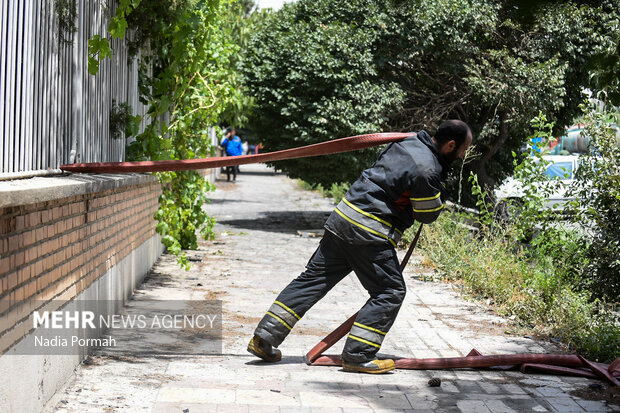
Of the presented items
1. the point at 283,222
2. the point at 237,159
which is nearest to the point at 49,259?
the point at 237,159

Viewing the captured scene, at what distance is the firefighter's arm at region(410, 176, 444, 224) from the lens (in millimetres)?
5280

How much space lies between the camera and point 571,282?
7.30 meters

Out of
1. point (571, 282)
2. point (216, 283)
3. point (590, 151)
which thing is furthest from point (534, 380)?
point (216, 283)

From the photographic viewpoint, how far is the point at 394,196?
5422 mm

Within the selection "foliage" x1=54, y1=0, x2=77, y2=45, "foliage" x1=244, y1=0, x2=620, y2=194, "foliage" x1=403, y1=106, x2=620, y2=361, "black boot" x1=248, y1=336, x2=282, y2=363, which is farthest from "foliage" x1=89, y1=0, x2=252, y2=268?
"foliage" x1=403, y1=106, x2=620, y2=361

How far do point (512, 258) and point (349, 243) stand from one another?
4.38m

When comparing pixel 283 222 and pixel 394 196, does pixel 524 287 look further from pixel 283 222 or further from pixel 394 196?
pixel 283 222

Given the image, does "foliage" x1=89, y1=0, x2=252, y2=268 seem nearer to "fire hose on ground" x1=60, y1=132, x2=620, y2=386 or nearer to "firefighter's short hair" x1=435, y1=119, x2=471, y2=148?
"fire hose on ground" x1=60, y1=132, x2=620, y2=386

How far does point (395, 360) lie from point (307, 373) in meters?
0.76

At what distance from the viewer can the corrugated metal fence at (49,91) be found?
13.1 feet

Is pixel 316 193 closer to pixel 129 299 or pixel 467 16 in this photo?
pixel 467 16

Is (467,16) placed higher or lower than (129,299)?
higher

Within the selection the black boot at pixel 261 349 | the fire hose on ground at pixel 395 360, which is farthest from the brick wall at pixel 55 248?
the black boot at pixel 261 349

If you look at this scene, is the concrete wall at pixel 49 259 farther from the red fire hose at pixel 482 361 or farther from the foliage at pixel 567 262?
the foliage at pixel 567 262
